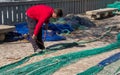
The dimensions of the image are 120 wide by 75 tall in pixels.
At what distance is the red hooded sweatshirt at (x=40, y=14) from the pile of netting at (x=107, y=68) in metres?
1.51

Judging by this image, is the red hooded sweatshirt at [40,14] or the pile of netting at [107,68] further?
the red hooded sweatshirt at [40,14]

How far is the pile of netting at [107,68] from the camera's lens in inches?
241

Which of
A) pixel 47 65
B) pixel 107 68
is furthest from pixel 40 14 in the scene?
pixel 107 68

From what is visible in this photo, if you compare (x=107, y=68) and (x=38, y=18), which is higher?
(x=38, y=18)

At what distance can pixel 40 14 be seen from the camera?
7.38 metres

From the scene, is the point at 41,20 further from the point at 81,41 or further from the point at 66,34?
the point at 66,34

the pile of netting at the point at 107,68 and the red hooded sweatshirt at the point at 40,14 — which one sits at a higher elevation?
the red hooded sweatshirt at the point at 40,14

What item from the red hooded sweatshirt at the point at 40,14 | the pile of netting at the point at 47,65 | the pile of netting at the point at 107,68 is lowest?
the pile of netting at the point at 107,68

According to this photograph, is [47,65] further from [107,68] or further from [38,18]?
[38,18]

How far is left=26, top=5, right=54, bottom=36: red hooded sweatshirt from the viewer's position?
7.11 m

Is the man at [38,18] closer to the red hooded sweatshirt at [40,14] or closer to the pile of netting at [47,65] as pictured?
the red hooded sweatshirt at [40,14]

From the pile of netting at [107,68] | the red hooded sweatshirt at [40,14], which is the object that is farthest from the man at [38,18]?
the pile of netting at [107,68]

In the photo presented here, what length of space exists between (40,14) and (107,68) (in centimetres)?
198

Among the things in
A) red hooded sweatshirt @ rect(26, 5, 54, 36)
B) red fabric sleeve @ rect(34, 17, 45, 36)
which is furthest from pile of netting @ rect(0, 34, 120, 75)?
red hooded sweatshirt @ rect(26, 5, 54, 36)
